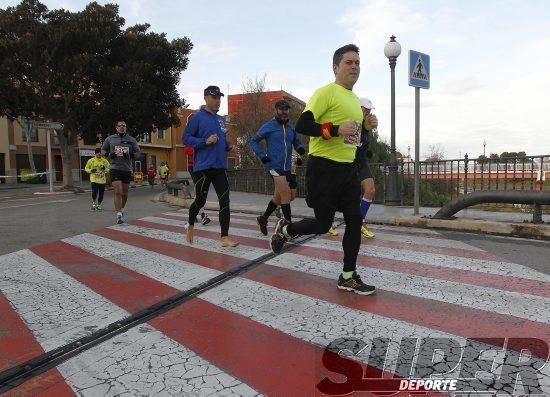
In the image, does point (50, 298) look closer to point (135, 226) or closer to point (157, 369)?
point (157, 369)

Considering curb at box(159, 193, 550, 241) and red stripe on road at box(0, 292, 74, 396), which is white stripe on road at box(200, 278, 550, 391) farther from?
curb at box(159, 193, 550, 241)

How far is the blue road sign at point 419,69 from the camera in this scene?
7.58m

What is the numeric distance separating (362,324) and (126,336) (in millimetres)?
1472

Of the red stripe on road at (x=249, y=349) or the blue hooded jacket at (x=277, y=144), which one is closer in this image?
the red stripe on road at (x=249, y=349)

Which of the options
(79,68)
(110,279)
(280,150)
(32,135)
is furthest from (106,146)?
(32,135)

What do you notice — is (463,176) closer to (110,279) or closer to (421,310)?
(421,310)

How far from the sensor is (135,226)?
7.53 meters

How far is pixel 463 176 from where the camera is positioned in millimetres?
9875

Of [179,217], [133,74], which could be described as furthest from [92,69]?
[179,217]

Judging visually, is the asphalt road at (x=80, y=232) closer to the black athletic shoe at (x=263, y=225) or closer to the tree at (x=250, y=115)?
the black athletic shoe at (x=263, y=225)

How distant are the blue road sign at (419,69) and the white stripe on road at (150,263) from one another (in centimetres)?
517

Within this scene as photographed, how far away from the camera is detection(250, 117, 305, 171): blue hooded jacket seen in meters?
6.02

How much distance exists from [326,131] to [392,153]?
8.07 m

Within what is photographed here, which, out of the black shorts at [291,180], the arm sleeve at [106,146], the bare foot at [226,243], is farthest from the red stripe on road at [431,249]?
the arm sleeve at [106,146]
